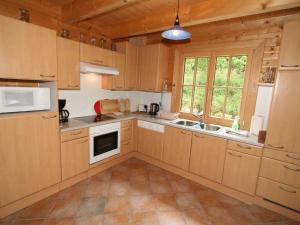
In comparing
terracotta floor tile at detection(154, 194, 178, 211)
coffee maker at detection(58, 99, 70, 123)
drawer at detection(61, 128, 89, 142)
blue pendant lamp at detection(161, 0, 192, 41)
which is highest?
blue pendant lamp at detection(161, 0, 192, 41)

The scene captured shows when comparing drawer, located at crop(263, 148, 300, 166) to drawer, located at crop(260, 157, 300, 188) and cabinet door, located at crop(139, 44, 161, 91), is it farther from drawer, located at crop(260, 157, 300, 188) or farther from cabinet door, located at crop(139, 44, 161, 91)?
cabinet door, located at crop(139, 44, 161, 91)

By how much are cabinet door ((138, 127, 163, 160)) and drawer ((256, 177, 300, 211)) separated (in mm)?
1552

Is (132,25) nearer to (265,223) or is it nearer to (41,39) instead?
(41,39)

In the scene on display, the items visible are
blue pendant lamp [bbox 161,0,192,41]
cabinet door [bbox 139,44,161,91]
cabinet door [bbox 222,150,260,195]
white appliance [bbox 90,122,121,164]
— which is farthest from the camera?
cabinet door [bbox 139,44,161,91]

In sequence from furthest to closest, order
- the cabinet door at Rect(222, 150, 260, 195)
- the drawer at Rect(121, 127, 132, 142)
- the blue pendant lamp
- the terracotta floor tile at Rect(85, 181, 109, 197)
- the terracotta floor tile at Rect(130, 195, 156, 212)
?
the drawer at Rect(121, 127, 132, 142), the terracotta floor tile at Rect(85, 181, 109, 197), the cabinet door at Rect(222, 150, 260, 195), the terracotta floor tile at Rect(130, 195, 156, 212), the blue pendant lamp

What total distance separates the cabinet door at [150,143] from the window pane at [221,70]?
4.54ft

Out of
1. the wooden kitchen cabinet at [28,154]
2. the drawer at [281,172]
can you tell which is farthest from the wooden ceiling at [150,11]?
the drawer at [281,172]

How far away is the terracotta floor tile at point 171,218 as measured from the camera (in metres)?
1.87

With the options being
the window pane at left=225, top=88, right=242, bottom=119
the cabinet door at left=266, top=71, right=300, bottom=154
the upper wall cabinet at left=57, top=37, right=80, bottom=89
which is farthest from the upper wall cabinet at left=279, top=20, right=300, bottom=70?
the upper wall cabinet at left=57, top=37, right=80, bottom=89

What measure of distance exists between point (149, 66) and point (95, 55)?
3.56 feet

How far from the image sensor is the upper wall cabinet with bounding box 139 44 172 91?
3.24 metres

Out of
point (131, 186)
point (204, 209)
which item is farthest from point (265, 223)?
point (131, 186)

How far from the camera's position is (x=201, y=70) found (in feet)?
10.2

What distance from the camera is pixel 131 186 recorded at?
2494 millimetres
